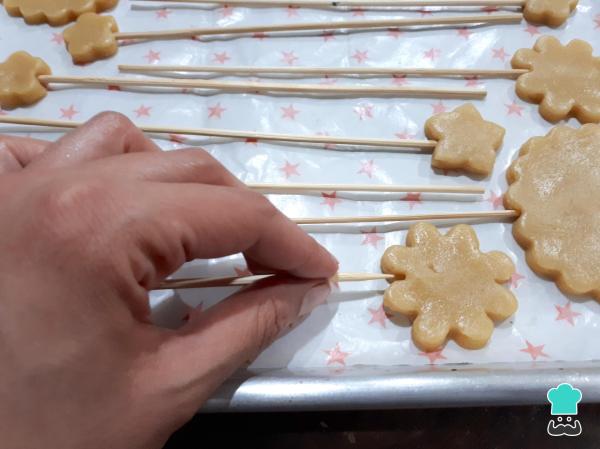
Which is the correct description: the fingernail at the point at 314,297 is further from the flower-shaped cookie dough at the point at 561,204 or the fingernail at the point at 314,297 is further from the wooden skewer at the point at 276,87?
the wooden skewer at the point at 276,87

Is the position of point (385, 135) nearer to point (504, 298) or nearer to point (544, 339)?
point (504, 298)

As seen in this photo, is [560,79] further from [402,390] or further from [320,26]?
[402,390]

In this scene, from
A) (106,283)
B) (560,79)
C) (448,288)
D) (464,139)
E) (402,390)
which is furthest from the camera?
(560,79)

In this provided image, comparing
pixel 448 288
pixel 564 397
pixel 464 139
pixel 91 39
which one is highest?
pixel 91 39

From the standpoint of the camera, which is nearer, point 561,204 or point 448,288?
point 448,288

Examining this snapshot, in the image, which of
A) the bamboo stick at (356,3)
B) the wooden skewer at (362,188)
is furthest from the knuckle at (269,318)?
the bamboo stick at (356,3)

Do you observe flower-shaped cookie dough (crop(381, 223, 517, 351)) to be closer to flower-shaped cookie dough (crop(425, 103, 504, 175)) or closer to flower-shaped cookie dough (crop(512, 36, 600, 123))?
flower-shaped cookie dough (crop(425, 103, 504, 175))

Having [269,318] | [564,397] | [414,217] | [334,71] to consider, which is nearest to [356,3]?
[334,71]
